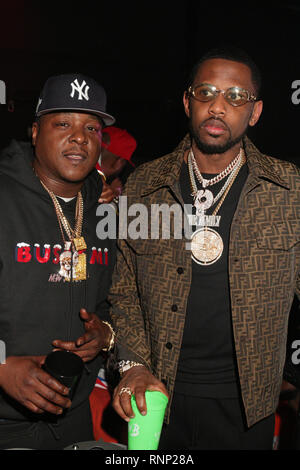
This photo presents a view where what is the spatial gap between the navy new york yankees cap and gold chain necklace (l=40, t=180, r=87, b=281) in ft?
1.14

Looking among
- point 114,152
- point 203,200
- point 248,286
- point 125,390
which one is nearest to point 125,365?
point 125,390

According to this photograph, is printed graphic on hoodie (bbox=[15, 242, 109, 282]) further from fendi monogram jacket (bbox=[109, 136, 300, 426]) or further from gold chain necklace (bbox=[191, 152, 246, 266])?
gold chain necklace (bbox=[191, 152, 246, 266])

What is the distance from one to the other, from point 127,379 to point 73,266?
539 millimetres

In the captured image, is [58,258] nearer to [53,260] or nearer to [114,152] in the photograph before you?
[53,260]

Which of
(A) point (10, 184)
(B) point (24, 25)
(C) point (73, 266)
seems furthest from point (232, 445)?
(B) point (24, 25)

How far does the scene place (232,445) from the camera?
1.79 metres

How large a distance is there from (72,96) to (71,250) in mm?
667

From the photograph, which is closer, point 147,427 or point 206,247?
point 147,427

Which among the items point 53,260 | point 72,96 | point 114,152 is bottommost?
→ point 53,260

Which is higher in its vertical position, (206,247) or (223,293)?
(206,247)

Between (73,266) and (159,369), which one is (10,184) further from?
(159,369)

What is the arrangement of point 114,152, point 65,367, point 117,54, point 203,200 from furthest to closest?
point 117,54 → point 114,152 → point 203,200 → point 65,367

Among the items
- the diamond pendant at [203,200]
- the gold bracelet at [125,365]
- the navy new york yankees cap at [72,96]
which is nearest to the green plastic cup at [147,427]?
the gold bracelet at [125,365]

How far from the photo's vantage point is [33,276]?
66.4 inches
